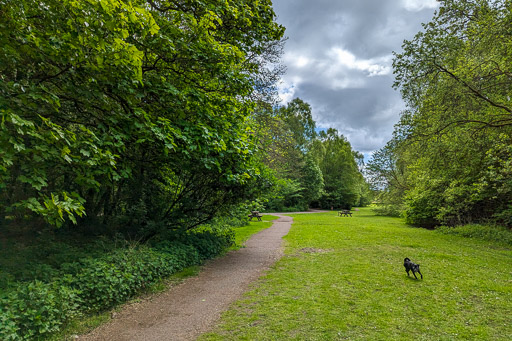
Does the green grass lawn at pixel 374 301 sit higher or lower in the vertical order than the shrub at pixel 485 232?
lower

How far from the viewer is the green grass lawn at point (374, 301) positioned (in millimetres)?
3971

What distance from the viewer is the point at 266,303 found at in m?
5.12

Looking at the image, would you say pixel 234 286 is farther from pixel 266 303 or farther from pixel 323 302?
pixel 323 302

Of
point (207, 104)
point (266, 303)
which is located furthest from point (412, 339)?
point (207, 104)

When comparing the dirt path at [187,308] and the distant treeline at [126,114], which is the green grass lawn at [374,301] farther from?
the distant treeline at [126,114]

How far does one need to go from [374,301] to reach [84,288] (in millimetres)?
5585

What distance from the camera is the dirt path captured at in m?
4.04

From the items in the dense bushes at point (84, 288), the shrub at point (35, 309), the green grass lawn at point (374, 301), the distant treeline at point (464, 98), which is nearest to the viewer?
the shrub at point (35, 309)

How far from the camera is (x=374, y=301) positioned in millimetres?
5113

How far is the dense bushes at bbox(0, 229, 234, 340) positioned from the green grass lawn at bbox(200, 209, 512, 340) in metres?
2.19

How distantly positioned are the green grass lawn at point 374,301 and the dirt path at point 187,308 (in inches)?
15.8

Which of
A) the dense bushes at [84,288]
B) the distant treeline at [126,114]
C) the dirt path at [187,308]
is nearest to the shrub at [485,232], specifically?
the distant treeline at [126,114]

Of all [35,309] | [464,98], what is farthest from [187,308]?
[464,98]

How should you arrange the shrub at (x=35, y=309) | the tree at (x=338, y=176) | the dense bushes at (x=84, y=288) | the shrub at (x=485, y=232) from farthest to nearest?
the tree at (x=338, y=176) → the shrub at (x=485, y=232) → the dense bushes at (x=84, y=288) → the shrub at (x=35, y=309)
